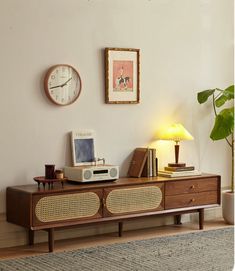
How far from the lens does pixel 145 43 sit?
6535 millimetres

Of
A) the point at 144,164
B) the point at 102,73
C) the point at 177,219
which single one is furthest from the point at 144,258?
the point at 102,73

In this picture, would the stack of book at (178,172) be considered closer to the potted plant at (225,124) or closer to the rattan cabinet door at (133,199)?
the rattan cabinet door at (133,199)

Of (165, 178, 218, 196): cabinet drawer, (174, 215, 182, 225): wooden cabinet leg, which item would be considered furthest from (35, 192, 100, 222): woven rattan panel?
(174, 215, 182, 225): wooden cabinet leg

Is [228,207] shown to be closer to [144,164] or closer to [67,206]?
[144,164]

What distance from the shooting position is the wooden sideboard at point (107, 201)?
5441mm

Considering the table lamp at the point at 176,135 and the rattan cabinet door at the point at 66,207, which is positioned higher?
the table lamp at the point at 176,135

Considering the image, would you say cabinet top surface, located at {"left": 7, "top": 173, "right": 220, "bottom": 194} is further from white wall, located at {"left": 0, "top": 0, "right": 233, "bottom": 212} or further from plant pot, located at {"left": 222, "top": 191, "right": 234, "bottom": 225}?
plant pot, located at {"left": 222, "top": 191, "right": 234, "bottom": 225}

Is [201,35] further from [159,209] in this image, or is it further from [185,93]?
[159,209]

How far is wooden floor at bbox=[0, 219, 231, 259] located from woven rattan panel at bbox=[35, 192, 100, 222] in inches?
11.6

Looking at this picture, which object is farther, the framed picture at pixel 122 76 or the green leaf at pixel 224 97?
the green leaf at pixel 224 97

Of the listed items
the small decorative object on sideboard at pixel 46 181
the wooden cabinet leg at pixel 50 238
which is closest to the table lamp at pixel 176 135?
the small decorative object on sideboard at pixel 46 181

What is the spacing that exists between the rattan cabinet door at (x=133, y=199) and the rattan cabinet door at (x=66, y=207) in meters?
0.11

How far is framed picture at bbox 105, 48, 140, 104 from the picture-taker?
6.25 meters

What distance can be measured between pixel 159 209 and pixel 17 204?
138 cm
